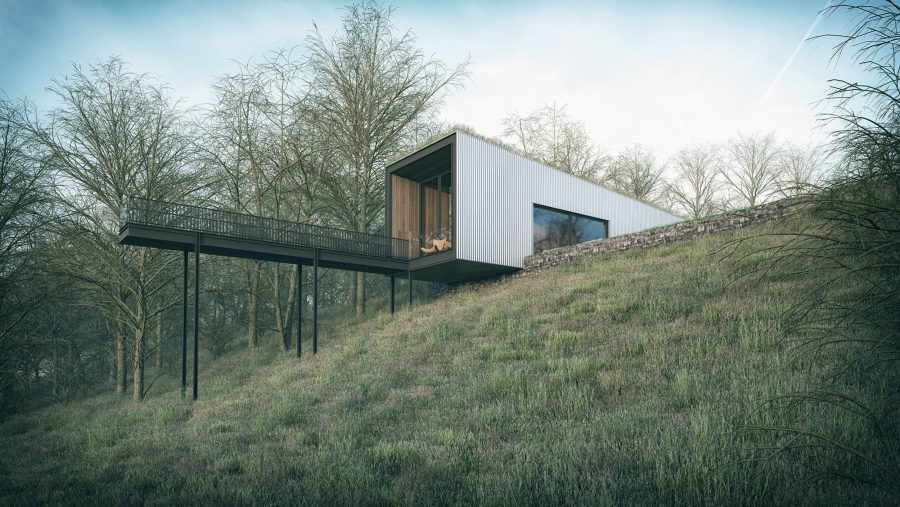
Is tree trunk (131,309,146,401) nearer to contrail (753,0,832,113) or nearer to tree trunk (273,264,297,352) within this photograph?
tree trunk (273,264,297,352)

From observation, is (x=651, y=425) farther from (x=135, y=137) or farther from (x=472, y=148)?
(x=135, y=137)

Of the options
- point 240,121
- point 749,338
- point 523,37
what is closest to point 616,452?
point 749,338

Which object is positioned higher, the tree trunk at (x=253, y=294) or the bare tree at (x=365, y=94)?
the bare tree at (x=365, y=94)

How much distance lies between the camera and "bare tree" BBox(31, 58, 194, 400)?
1695 cm

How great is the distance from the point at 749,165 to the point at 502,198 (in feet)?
73.2

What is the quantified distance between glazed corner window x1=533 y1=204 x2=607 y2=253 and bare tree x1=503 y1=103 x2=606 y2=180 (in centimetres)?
925

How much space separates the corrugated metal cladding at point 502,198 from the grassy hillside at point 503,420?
479 centimetres

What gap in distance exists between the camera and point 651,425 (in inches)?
254

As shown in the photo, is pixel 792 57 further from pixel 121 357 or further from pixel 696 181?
pixel 696 181

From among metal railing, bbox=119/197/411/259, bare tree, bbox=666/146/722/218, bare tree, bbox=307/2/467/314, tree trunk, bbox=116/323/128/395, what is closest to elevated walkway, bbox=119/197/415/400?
metal railing, bbox=119/197/411/259

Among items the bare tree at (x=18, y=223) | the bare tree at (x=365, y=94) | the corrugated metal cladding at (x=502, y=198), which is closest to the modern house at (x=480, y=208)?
the corrugated metal cladding at (x=502, y=198)

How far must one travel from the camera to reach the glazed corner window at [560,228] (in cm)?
2219

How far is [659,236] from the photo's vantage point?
1903cm

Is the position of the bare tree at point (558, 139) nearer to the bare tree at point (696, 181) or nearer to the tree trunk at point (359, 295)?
the bare tree at point (696, 181)
